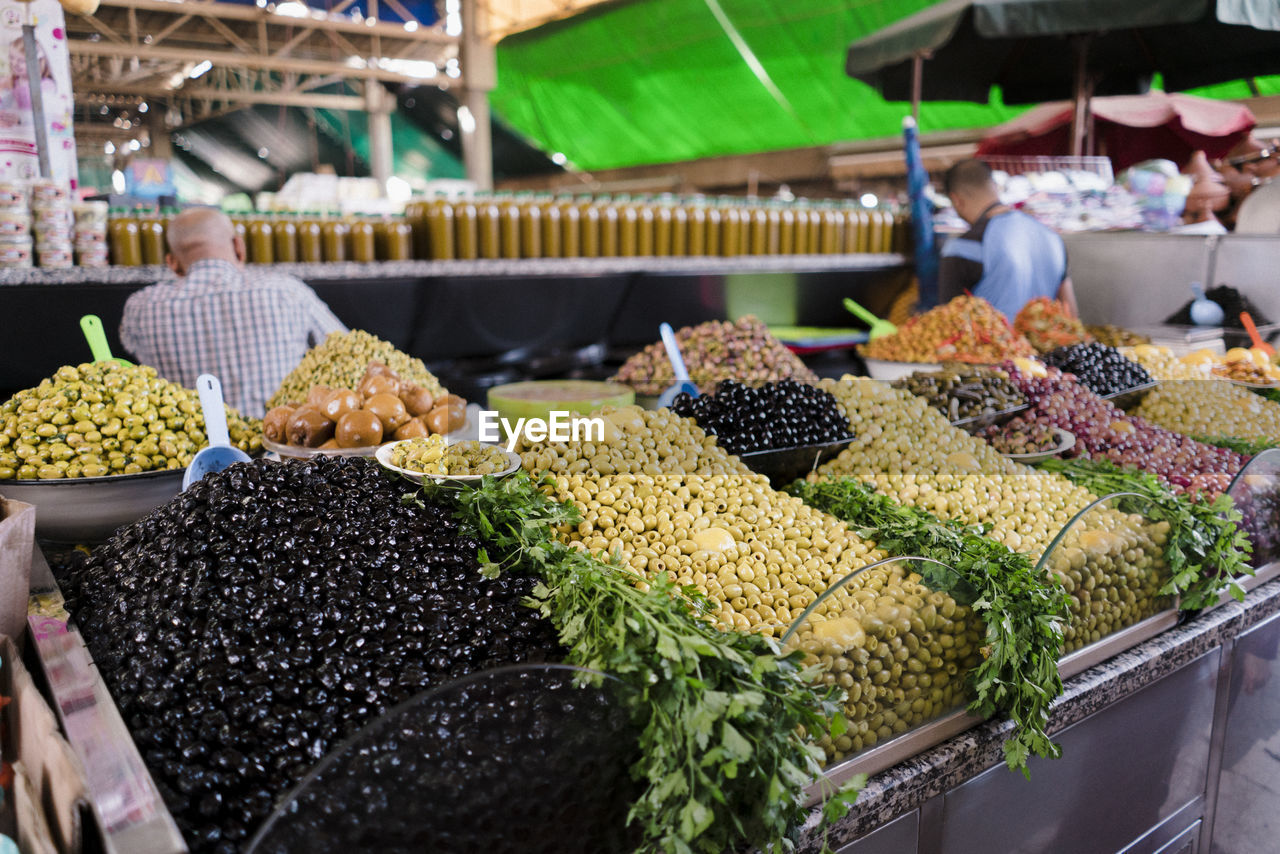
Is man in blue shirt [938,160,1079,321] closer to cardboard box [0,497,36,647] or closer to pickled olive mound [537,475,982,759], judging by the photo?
pickled olive mound [537,475,982,759]

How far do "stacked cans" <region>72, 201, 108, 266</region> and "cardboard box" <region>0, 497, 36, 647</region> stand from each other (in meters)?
2.44

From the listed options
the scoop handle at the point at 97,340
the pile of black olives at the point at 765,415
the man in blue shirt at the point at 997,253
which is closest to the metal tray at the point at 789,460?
the pile of black olives at the point at 765,415

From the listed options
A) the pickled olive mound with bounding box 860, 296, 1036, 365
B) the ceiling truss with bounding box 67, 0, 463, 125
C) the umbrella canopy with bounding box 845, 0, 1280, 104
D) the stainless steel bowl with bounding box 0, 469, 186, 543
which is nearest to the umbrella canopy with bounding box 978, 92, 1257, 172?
the umbrella canopy with bounding box 845, 0, 1280, 104

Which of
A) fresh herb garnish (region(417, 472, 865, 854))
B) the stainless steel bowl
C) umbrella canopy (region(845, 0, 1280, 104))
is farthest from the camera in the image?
umbrella canopy (region(845, 0, 1280, 104))

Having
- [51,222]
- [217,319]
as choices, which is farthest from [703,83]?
[217,319]

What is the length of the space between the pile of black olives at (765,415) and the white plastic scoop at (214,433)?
921 mm

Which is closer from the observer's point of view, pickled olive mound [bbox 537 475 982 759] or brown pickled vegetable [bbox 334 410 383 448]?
pickled olive mound [bbox 537 475 982 759]

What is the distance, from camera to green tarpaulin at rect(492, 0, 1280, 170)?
456 inches

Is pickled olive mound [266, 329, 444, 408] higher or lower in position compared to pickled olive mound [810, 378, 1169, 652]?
higher

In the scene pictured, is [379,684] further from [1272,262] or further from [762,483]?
[1272,262]

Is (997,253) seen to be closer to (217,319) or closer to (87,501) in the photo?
(217,319)

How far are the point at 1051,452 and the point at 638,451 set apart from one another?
1118 mm

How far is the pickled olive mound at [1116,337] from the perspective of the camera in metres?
3.38

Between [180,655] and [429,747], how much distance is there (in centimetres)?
36
